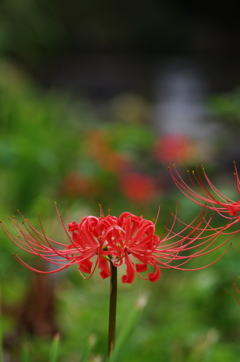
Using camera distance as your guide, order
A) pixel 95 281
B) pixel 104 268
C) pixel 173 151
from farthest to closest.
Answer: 1. pixel 173 151
2. pixel 95 281
3. pixel 104 268

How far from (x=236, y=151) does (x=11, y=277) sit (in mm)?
5774

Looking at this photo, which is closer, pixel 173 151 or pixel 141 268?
pixel 141 268

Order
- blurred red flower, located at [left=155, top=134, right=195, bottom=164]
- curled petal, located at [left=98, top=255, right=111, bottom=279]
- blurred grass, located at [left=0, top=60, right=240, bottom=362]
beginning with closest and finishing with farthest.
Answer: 1. curled petal, located at [left=98, top=255, right=111, bottom=279]
2. blurred grass, located at [left=0, top=60, right=240, bottom=362]
3. blurred red flower, located at [left=155, top=134, right=195, bottom=164]

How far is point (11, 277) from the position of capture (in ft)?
9.16

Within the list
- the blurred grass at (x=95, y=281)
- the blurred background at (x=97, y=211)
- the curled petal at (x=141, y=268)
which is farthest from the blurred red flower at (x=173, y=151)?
the curled petal at (x=141, y=268)

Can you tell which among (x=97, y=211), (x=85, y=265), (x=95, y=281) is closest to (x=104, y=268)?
(x=85, y=265)

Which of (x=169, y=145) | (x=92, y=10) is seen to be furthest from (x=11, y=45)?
(x=92, y=10)

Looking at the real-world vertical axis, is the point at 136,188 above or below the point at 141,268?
above

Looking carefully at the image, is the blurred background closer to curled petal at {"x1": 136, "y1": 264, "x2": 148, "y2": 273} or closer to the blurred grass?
the blurred grass

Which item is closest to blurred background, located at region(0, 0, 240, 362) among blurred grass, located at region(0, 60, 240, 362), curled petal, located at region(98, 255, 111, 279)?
blurred grass, located at region(0, 60, 240, 362)

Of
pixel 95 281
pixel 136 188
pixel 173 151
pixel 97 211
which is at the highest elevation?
pixel 173 151

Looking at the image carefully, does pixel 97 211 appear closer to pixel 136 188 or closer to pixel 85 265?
pixel 136 188

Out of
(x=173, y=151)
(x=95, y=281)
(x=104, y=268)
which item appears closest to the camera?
(x=104, y=268)

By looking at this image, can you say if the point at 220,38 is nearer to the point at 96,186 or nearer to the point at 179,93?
the point at 179,93
